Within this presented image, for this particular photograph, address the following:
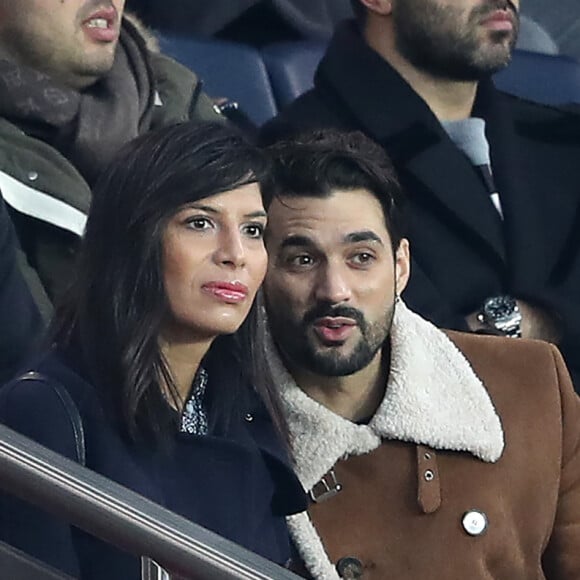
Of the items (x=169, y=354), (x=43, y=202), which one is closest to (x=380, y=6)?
(x=43, y=202)

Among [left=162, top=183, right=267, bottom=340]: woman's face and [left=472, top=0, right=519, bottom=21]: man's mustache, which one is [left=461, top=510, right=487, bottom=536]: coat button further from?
[left=472, top=0, right=519, bottom=21]: man's mustache

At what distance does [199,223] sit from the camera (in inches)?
75.4

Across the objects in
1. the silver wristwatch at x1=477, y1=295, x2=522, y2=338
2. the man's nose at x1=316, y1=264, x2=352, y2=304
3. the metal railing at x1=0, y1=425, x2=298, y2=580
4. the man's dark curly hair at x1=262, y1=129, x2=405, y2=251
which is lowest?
the silver wristwatch at x1=477, y1=295, x2=522, y2=338

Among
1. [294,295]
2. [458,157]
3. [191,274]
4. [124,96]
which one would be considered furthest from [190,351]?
[458,157]

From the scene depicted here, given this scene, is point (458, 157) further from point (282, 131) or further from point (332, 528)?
point (332, 528)

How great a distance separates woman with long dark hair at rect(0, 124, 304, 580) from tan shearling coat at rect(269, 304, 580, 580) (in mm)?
135

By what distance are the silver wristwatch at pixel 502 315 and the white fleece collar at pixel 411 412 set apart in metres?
0.43

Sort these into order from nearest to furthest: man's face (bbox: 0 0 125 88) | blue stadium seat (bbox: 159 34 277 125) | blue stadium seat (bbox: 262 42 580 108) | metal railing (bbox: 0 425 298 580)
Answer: metal railing (bbox: 0 425 298 580), man's face (bbox: 0 0 125 88), blue stadium seat (bbox: 159 34 277 125), blue stadium seat (bbox: 262 42 580 108)

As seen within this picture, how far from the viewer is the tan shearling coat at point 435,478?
211 cm

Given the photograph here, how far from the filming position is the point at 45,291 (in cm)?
231

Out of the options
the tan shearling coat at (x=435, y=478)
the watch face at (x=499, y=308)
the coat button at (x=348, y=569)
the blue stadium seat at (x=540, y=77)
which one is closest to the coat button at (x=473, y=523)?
the tan shearling coat at (x=435, y=478)

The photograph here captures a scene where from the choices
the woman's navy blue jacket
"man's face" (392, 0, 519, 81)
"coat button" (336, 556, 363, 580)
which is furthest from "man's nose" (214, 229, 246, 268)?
"man's face" (392, 0, 519, 81)

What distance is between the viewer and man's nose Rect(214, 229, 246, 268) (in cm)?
190

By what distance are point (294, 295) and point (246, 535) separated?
30cm
